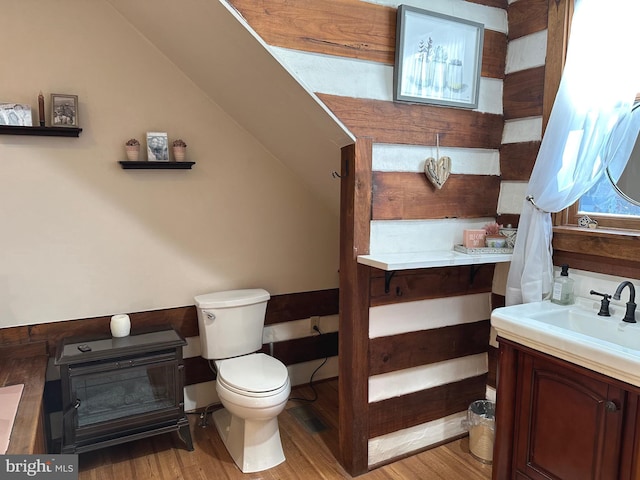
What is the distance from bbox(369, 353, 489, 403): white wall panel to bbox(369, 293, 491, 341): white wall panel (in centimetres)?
22

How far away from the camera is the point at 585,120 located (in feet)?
6.25

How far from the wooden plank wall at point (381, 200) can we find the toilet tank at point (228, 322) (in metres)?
Result: 0.68

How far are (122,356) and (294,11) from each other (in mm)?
1822

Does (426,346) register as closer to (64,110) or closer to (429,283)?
(429,283)

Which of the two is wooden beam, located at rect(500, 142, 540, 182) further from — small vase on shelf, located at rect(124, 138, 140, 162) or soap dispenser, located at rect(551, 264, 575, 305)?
small vase on shelf, located at rect(124, 138, 140, 162)

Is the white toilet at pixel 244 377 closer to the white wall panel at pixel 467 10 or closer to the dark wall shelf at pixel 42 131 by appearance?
the dark wall shelf at pixel 42 131

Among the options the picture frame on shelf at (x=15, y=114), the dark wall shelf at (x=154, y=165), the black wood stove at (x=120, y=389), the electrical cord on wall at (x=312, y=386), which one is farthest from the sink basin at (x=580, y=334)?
the picture frame on shelf at (x=15, y=114)

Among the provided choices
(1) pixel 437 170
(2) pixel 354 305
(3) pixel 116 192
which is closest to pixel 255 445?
(2) pixel 354 305

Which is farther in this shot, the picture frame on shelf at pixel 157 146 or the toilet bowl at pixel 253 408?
the picture frame on shelf at pixel 157 146

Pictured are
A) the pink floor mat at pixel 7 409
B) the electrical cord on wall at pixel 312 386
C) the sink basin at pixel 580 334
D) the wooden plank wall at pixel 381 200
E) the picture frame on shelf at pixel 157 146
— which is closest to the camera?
the sink basin at pixel 580 334

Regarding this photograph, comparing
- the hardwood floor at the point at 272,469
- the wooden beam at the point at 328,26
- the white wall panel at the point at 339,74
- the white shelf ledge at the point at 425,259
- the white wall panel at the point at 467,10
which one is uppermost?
the white wall panel at the point at 467,10

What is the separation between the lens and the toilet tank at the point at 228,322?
2539 mm

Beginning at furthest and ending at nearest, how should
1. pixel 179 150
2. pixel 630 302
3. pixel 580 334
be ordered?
pixel 179 150 → pixel 630 302 → pixel 580 334

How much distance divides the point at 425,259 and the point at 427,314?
0.47m
